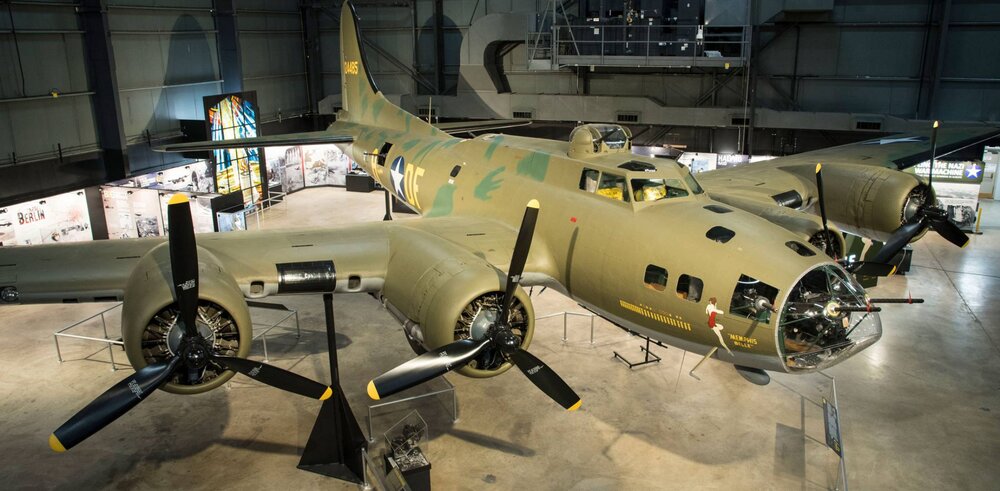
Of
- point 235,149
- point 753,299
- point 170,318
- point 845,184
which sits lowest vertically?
point 170,318

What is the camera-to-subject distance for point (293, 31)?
33688 millimetres

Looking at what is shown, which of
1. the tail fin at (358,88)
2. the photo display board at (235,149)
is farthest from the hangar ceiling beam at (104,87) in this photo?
the tail fin at (358,88)

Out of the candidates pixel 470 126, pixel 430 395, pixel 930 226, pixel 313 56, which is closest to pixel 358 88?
pixel 470 126

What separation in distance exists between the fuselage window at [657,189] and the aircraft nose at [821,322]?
290 centimetres

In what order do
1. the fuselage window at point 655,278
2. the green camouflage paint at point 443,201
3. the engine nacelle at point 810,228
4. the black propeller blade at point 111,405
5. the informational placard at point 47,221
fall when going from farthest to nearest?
the informational placard at point 47,221 → the green camouflage paint at point 443,201 → the engine nacelle at point 810,228 → the fuselage window at point 655,278 → the black propeller blade at point 111,405

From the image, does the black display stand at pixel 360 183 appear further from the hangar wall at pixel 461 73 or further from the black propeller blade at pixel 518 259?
the black propeller blade at pixel 518 259

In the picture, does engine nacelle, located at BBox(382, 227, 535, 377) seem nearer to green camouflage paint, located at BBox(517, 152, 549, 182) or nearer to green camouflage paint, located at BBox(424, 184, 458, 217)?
green camouflage paint, located at BBox(517, 152, 549, 182)

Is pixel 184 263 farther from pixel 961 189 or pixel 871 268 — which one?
pixel 961 189

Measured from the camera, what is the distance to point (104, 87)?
23.2 metres

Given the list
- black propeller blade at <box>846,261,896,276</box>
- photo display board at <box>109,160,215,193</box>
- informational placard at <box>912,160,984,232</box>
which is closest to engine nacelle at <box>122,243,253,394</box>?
black propeller blade at <box>846,261,896,276</box>

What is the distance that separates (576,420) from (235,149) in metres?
17.5

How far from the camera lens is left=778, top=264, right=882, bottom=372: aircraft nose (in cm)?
1055

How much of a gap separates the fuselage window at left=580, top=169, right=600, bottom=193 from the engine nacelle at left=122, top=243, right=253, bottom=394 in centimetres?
664

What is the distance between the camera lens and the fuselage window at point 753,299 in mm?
10484
